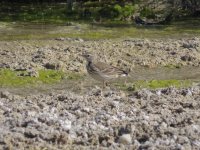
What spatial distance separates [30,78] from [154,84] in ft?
10.9

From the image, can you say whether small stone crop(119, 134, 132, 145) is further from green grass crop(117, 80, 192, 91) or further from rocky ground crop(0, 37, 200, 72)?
rocky ground crop(0, 37, 200, 72)

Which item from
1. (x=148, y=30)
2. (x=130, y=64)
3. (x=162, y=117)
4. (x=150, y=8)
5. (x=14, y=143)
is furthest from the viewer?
(x=150, y=8)

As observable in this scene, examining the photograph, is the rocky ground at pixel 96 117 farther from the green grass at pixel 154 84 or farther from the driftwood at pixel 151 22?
the driftwood at pixel 151 22

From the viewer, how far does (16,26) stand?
102ft

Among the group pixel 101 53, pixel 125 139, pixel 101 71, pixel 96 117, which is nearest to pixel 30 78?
pixel 101 71

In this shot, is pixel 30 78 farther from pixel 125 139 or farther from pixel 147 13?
pixel 147 13

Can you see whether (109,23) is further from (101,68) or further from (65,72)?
(101,68)

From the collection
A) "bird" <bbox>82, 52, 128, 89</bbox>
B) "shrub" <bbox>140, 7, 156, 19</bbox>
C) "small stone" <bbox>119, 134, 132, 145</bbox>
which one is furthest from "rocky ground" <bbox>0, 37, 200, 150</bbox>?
"shrub" <bbox>140, 7, 156, 19</bbox>

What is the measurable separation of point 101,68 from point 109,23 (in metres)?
18.2

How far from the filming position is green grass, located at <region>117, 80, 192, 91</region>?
620 inches

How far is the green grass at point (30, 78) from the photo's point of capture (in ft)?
→ 53.6

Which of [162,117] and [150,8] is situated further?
[150,8]

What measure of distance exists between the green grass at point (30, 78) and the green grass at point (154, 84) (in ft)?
5.76

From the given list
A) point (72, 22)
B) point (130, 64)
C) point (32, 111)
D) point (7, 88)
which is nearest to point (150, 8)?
point (72, 22)
